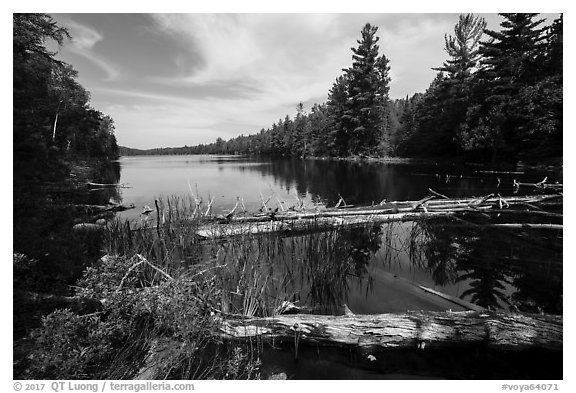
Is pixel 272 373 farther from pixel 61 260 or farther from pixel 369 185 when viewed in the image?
pixel 369 185

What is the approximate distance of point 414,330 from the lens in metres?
3.93

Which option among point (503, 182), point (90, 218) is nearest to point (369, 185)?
point (503, 182)

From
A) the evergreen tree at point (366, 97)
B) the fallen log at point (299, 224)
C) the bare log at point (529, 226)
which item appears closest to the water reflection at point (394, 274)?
the bare log at point (529, 226)

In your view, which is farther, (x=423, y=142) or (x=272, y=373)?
(x=423, y=142)

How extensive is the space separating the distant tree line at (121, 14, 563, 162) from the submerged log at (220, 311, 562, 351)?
6.44m

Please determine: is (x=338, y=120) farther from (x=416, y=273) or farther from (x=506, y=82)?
(x=416, y=273)

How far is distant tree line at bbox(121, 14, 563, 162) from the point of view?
27422 millimetres

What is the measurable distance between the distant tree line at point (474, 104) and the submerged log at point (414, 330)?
21.1 feet

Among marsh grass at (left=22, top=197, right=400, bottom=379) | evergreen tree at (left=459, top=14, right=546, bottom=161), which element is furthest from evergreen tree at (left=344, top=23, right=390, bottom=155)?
marsh grass at (left=22, top=197, right=400, bottom=379)

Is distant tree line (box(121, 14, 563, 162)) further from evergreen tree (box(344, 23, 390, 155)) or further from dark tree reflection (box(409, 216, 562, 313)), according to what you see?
dark tree reflection (box(409, 216, 562, 313))

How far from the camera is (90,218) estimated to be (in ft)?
37.7

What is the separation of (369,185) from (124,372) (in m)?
23.1

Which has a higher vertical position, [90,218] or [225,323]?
[90,218]

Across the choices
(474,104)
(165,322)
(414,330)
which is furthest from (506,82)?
(165,322)
